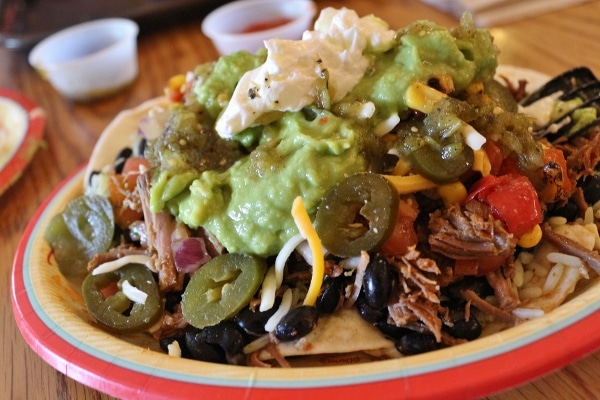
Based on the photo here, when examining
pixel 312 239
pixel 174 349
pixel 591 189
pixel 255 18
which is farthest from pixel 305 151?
pixel 255 18

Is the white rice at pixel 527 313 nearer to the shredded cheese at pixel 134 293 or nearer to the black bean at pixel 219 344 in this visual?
the black bean at pixel 219 344

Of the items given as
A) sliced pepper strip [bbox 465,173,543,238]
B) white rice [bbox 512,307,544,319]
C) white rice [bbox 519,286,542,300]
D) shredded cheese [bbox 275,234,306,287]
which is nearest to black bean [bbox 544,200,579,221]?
sliced pepper strip [bbox 465,173,543,238]

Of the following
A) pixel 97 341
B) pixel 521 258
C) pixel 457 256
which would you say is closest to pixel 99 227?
pixel 97 341

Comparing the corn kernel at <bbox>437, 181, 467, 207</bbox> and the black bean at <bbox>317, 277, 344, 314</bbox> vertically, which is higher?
the corn kernel at <bbox>437, 181, 467, 207</bbox>

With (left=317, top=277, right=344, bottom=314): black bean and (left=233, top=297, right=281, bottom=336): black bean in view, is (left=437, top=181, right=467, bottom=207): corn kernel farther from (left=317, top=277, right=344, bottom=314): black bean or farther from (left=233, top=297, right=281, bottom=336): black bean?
(left=233, top=297, right=281, bottom=336): black bean

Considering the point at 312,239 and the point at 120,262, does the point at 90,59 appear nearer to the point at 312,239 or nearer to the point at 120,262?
the point at 120,262

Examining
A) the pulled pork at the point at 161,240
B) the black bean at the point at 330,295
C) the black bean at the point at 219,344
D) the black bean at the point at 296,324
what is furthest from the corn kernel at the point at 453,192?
the pulled pork at the point at 161,240
